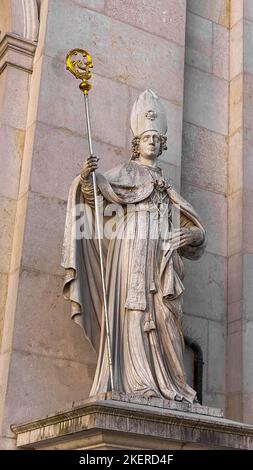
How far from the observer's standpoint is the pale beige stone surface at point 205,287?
8.63 m

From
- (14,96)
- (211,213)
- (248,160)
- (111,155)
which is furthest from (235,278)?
(14,96)

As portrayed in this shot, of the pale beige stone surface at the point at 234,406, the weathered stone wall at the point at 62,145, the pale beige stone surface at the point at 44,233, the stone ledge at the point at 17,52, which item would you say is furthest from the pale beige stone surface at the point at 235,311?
the stone ledge at the point at 17,52

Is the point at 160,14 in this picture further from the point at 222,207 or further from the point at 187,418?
the point at 187,418

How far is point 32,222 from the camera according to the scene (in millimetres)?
7473

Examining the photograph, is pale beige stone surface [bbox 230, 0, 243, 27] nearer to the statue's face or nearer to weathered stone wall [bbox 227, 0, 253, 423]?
weathered stone wall [bbox 227, 0, 253, 423]

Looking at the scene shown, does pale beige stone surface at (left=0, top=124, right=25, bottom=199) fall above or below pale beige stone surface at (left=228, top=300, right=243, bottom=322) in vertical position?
above

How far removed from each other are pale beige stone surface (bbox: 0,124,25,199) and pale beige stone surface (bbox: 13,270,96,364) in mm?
931

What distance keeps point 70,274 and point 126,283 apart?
0.48 metres

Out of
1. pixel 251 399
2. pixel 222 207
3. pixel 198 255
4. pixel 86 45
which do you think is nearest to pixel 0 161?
pixel 86 45

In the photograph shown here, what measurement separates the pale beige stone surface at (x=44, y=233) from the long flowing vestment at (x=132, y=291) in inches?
27.3

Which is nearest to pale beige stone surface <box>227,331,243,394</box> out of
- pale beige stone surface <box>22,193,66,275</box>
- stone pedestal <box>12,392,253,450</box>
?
stone pedestal <box>12,392,253,450</box>

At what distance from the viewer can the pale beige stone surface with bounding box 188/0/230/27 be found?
32.5ft

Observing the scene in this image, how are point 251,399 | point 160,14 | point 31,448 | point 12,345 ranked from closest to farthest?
point 31,448
point 12,345
point 251,399
point 160,14

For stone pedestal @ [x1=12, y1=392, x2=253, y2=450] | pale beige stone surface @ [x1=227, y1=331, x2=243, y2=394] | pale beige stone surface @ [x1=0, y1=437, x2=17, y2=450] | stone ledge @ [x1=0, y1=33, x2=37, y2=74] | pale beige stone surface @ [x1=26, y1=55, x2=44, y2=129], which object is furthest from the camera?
pale beige stone surface @ [x1=227, y1=331, x2=243, y2=394]
